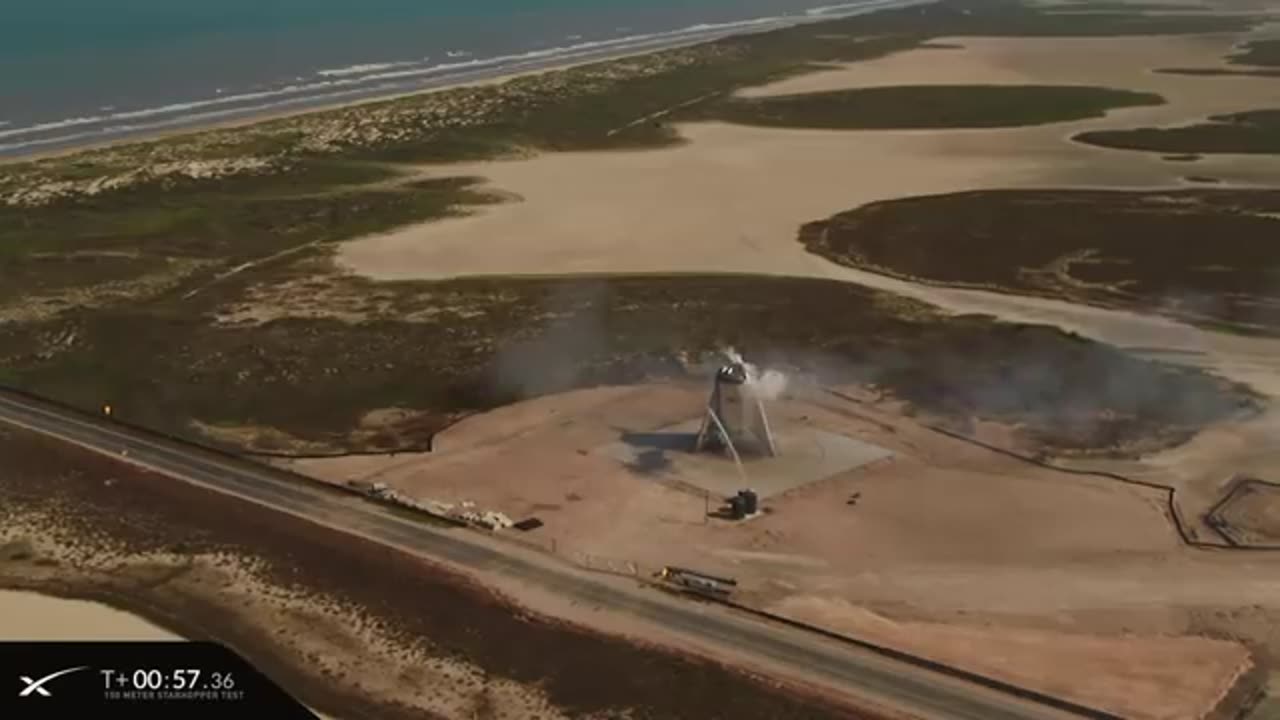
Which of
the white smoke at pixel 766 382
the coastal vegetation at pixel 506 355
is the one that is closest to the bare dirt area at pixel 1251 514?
the coastal vegetation at pixel 506 355

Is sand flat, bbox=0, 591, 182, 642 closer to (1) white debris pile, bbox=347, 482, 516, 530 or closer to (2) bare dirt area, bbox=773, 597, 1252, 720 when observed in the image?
(1) white debris pile, bbox=347, 482, 516, 530

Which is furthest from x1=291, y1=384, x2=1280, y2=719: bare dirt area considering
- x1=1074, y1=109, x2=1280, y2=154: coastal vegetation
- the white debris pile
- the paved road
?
x1=1074, y1=109, x2=1280, y2=154: coastal vegetation

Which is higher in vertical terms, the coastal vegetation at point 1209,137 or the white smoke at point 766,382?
the white smoke at point 766,382

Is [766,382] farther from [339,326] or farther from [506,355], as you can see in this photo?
[339,326]

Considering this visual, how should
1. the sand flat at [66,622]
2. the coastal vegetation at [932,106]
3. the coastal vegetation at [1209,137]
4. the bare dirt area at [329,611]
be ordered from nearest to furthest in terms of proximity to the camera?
the bare dirt area at [329,611], the sand flat at [66,622], the coastal vegetation at [1209,137], the coastal vegetation at [932,106]

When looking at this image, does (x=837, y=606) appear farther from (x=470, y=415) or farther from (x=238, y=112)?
(x=238, y=112)

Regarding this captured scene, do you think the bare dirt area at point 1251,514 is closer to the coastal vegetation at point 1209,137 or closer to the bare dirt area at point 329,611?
the bare dirt area at point 329,611
